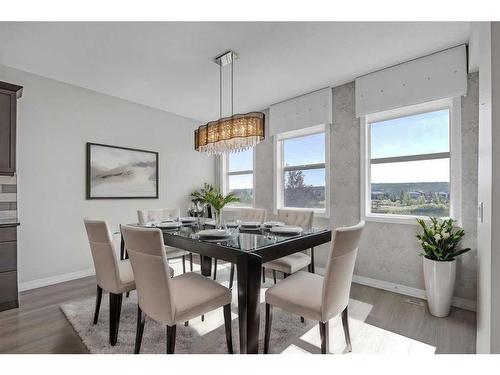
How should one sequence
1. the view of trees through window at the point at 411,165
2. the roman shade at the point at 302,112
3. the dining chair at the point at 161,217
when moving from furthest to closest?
1. the roman shade at the point at 302,112
2. the dining chair at the point at 161,217
3. the view of trees through window at the point at 411,165

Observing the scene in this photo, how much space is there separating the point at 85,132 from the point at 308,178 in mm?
3269

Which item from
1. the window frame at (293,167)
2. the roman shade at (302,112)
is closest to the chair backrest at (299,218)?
the window frame at (293,167)

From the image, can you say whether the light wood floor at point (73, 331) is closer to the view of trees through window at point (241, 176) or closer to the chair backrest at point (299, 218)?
the chair backrest at point (299, 218)

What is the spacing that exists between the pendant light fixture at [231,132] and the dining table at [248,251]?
85cm

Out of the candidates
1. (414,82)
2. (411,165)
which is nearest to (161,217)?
(411,165)

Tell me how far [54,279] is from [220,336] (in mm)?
2481

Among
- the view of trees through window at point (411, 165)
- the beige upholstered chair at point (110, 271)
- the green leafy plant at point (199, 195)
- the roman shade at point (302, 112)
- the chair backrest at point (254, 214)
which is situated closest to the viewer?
the beige upholstered chair at point (110, 271)

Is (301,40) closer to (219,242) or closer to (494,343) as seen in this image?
(219,242)

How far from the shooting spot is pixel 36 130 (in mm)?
2961

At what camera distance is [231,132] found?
92.9 inches

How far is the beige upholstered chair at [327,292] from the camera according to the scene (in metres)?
1.51

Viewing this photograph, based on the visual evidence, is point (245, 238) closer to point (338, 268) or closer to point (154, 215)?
point (338, 268)

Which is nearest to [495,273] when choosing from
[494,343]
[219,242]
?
[494,343]
